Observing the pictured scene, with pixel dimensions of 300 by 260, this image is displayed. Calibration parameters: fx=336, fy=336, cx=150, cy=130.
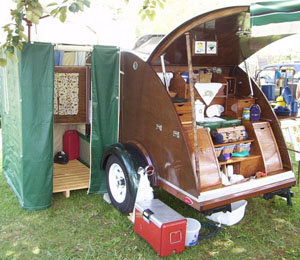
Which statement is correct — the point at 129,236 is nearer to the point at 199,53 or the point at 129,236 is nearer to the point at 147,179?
the point at 147,179

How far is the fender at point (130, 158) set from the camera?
3943 millimetres

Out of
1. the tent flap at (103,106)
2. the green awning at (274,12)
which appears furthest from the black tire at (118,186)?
the green awning at (274,12)

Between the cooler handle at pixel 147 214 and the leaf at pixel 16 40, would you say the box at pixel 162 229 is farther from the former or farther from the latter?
the leaf at pixel 16 40

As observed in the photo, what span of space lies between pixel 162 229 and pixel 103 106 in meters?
1.96

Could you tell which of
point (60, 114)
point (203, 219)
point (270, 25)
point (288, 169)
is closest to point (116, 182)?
point (203, 219)

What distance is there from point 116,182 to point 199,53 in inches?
77.4

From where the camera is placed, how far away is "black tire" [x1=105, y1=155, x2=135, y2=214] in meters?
4.00

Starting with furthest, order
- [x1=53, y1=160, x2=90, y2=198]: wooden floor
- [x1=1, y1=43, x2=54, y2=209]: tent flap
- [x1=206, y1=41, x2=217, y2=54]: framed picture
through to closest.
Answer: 1. [x1=53, y1=160, x2=90, y2=198]: wooden floor
2. [x1=206, y1=41, x2=217, y2=54]: framed picture
3. [x1=1, y1=43, x2=54, y2=209]: tent flap

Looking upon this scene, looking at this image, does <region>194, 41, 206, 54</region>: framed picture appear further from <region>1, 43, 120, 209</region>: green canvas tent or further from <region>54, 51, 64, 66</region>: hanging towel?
<region>54, 51, 64, 66</region>: hanging towel

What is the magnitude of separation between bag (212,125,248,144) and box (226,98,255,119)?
29 cm

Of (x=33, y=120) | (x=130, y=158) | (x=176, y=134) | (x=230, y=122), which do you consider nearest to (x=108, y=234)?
Result: (x=130, y=158)

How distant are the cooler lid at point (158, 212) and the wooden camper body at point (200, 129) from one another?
0.69 ft

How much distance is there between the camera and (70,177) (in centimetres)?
505

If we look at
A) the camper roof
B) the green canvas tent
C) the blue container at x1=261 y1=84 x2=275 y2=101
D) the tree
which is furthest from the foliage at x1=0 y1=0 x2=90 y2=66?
the blue container at x1=261 y1=84 x2=275 y2=101
